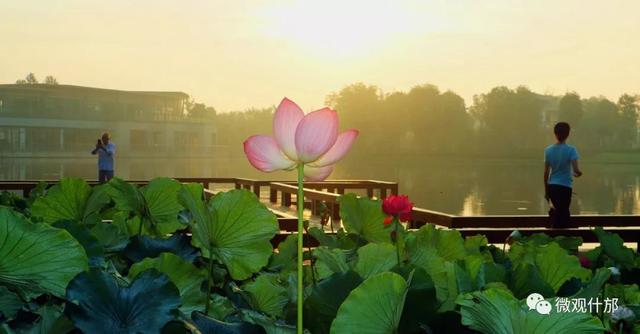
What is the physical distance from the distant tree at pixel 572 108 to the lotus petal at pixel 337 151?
302ft

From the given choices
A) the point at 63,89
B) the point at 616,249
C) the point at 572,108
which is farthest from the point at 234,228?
the point at 572,108

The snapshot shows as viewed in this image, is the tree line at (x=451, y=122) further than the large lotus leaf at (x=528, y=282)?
Yes

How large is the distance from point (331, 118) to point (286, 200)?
43.0 feet

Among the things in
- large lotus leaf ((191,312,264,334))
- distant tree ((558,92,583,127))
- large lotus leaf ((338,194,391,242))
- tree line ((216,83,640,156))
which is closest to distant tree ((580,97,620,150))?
tree line ((216,83,640,156))

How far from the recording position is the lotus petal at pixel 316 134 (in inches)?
33.7

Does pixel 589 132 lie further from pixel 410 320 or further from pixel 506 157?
pixel 410 320

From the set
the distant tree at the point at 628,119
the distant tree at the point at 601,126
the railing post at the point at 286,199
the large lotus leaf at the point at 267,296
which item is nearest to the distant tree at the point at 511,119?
the distant tree at the point at 601,126

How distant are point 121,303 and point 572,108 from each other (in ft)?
307

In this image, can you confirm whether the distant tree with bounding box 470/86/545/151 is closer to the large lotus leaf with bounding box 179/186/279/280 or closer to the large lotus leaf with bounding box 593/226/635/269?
the large lotus leaf with bounding box 593/226/635/269

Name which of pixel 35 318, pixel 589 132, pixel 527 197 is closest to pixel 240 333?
pixel 35 318

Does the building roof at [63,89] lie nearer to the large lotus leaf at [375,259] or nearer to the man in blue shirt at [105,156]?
the man in blue shirt at [105,156]

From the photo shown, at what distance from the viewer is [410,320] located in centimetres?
92

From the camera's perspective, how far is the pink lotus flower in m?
0.86

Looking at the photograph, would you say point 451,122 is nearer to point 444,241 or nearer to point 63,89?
point 63,89
